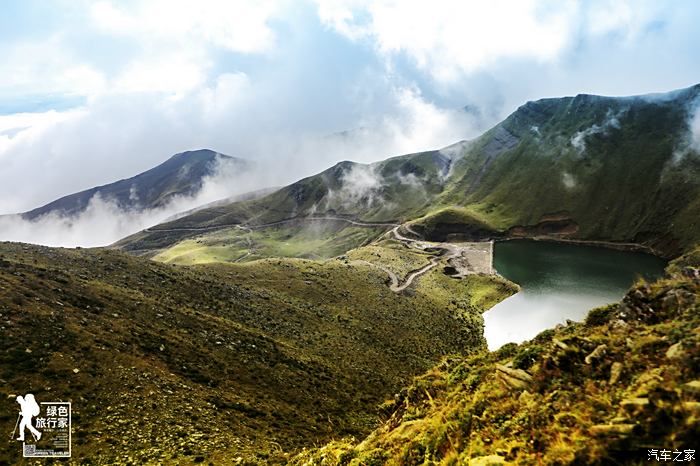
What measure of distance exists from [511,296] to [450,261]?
123ft

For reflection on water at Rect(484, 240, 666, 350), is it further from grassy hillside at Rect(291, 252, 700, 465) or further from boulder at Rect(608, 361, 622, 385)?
boulder at Rect(608, 361, 622, 385)

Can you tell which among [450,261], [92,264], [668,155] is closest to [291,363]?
[92,264]

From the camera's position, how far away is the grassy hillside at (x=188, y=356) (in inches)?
993

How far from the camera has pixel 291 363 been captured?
1651 inches

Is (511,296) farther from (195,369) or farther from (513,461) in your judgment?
(513,461)

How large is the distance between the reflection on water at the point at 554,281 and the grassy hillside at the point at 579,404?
5362cm

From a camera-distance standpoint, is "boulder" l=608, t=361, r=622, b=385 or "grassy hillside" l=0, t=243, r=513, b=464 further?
"grassy hillside" l=0, t=243, r=513, b=464
